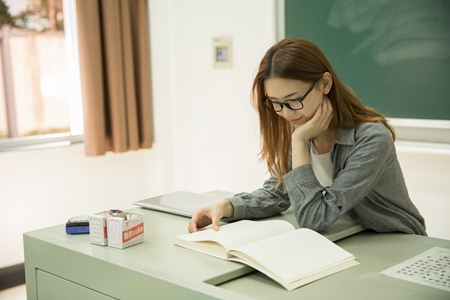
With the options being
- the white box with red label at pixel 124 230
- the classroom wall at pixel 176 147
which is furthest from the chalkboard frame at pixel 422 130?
the white box with red label at pixel 124 230

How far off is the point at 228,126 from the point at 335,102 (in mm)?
1904

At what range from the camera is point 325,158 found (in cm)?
170

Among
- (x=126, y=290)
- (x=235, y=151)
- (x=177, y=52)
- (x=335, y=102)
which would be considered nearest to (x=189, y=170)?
(x=235, y=151)

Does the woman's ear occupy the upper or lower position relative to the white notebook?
upper

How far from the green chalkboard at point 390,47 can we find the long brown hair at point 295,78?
100 centimetres

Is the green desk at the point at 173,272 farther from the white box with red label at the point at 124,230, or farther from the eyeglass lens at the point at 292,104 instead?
the eyeglass lens at the point at 292,104

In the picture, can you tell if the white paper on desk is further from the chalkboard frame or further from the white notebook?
the chalkboard frame

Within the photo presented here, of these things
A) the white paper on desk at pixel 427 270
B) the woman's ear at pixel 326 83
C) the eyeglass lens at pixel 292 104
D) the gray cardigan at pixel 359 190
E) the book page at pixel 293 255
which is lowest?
the white paper on desk at pixel 427 270

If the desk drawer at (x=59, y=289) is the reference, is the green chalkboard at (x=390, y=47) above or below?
above

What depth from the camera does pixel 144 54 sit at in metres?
3.71

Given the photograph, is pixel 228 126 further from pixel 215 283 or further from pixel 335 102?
pixel 215 283

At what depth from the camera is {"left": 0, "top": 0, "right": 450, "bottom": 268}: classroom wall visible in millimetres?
3242

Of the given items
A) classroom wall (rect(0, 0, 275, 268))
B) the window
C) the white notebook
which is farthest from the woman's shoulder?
the window

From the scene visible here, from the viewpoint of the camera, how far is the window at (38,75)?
3244mm
